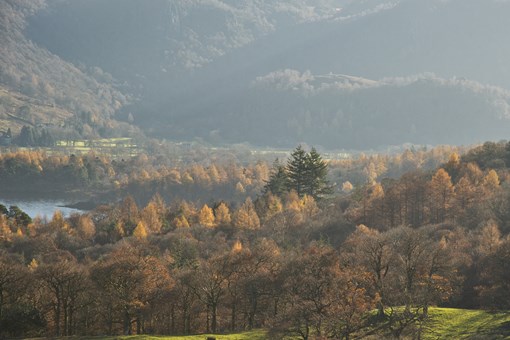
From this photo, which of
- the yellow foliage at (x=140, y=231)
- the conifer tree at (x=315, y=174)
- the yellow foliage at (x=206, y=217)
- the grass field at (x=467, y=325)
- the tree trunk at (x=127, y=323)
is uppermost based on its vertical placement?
the conifer tree at (x=315, y=174)

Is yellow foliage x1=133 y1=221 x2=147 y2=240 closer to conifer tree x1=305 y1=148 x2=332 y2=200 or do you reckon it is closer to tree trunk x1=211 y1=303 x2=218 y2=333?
conifer tree x1=305 y1=148 x2=332 y2=200

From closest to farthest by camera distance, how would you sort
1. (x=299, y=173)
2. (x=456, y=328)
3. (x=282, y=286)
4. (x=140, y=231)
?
1. (x=456, y=328)
2. (x=282, y=286)
3. (x=140, y=231)
4. (x=299, y=173)

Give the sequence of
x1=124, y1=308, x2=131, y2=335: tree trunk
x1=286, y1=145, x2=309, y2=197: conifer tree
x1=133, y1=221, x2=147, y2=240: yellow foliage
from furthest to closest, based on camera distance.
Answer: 1. x1=286, y1=145, x2=309, y2=197: conifer tree
2. x1=133, y1=221, x2=147, y2=240: yellow foliage
3. x1=124, y1=308, x2=131, y2=335: tree trunk

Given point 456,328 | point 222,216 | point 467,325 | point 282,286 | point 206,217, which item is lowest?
point 456,328

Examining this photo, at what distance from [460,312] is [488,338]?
386 inches

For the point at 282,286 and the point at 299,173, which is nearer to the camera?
the point at 282,286

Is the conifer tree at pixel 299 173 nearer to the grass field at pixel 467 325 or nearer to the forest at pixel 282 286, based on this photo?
the forest at pixel 282 286

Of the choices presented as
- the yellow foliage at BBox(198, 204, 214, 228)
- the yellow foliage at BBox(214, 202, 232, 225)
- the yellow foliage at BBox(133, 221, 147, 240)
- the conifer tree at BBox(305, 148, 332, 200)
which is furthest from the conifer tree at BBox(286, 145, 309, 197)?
the yellow foliage at BBox(133, 221, 147, 240)

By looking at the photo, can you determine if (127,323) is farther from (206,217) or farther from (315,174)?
(315,174)

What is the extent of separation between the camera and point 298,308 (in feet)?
208

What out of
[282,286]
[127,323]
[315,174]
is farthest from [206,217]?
[282,286]

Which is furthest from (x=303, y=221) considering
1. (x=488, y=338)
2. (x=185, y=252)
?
(x=488, y=338)

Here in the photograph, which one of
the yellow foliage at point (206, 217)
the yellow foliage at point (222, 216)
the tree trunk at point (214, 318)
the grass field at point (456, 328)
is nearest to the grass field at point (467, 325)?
the grass field at point (456, 328)

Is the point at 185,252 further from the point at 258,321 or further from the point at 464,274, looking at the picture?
the point at 464,274
